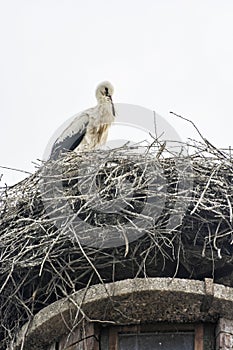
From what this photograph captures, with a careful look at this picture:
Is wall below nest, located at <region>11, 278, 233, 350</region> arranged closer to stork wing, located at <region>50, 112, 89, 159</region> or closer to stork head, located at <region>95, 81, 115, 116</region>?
stork wing, located at <region>50, 112, 89, 159</region>

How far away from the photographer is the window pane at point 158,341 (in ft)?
18.8

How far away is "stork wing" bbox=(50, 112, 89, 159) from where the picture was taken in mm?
8066

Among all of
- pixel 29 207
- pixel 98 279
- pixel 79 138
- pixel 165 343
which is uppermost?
pixel 79 138

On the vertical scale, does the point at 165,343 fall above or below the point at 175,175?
below

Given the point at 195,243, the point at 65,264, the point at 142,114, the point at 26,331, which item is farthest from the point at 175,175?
the point at 142,114

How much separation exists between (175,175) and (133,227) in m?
0.56

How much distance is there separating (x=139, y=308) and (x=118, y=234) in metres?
0.43

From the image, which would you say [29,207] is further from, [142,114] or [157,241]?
[142,114]

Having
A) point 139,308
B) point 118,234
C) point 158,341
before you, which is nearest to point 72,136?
point 118,234

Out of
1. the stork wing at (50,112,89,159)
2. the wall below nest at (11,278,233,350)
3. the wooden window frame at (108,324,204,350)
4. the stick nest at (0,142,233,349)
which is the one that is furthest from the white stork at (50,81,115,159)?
the wooden window frame at (108,324,204,350)

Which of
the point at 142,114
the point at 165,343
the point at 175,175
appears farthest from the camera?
the point at 142,114

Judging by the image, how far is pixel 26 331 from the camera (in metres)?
5.98

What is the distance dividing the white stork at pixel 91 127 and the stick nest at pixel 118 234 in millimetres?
1714

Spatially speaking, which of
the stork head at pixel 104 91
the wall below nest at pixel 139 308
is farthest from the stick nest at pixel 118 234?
the stork head at pixel 104 91
